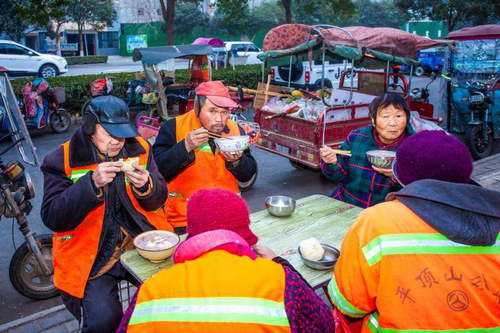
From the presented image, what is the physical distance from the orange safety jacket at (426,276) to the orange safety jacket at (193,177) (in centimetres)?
187

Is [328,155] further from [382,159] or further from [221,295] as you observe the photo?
[221,295]

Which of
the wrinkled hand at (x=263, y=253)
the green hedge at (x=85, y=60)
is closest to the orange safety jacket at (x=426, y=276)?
the wrinkled hand at (x=263, y=253)

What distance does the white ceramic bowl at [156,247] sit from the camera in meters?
2.57

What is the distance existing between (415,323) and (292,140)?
600cm

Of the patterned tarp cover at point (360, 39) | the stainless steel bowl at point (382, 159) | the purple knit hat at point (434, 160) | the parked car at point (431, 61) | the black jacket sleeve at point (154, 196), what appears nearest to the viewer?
the purple knit hat at point (434, 160)

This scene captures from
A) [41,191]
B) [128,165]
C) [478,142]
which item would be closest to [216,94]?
[128,165]

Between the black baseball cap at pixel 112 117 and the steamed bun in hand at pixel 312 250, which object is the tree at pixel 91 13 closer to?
the black baseball cap at pixel 112 117

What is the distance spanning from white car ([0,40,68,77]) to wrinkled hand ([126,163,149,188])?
2099cm

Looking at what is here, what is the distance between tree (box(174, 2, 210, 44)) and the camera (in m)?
42.6

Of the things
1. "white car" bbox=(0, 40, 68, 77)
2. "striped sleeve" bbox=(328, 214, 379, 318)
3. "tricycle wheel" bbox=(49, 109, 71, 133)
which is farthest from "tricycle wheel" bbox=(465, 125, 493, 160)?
"white car" bbox=(0, 40, 68, 77)

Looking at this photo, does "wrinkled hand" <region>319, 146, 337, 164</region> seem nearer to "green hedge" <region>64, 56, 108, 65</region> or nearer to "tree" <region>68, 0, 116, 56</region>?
"green hedge" <region>64, 56, 108, 65</region>

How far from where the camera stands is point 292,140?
7602 mm

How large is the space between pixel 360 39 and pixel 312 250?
20.7 feet

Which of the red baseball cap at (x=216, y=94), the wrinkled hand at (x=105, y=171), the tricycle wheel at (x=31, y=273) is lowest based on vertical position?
the tricycle wheel at (x=31, y=273)
